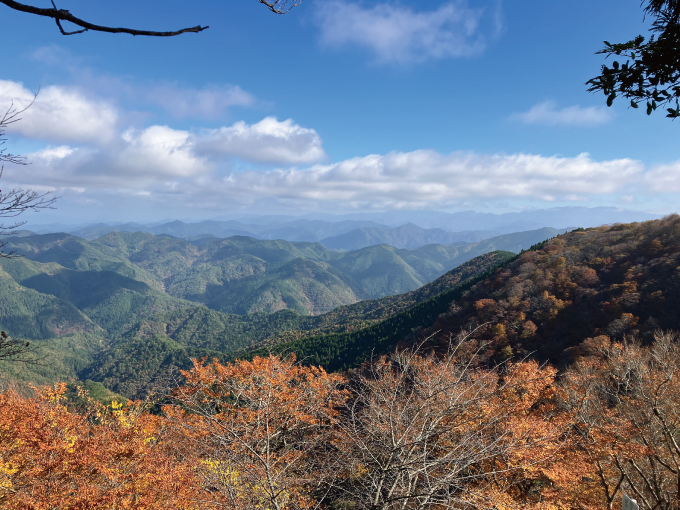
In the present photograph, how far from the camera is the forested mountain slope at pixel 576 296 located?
146 feet

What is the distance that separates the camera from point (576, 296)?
5506cm

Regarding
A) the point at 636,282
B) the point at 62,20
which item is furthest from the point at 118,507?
the point at 636,282

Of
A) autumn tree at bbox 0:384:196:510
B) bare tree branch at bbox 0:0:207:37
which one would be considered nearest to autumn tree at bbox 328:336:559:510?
bare tree branch at bbox 0:0:207:37

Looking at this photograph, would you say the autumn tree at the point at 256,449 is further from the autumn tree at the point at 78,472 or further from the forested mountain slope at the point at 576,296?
the forested mountain slope at the point at 576,296

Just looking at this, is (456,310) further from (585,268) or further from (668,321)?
(668,321)

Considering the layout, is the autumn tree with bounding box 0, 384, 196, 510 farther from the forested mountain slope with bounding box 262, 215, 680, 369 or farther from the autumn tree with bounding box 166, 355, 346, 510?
the forested mountain slope with bounding box 262, 215, 680, 369

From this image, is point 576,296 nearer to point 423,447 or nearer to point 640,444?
point 640,444

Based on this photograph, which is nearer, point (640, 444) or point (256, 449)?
point (256, 449)

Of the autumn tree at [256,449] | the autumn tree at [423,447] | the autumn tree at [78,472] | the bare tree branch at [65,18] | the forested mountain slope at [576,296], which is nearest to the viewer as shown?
the bare tree branch at [65,18]

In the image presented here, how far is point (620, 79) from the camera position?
4555 millimetres

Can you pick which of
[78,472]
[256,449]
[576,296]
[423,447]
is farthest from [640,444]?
[576,296]

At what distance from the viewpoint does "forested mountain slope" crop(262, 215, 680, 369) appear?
146 feet

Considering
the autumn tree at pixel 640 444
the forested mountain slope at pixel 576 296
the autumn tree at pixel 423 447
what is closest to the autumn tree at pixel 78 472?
the autumn tree at pixel 423 447

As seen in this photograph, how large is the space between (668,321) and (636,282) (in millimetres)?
10129
